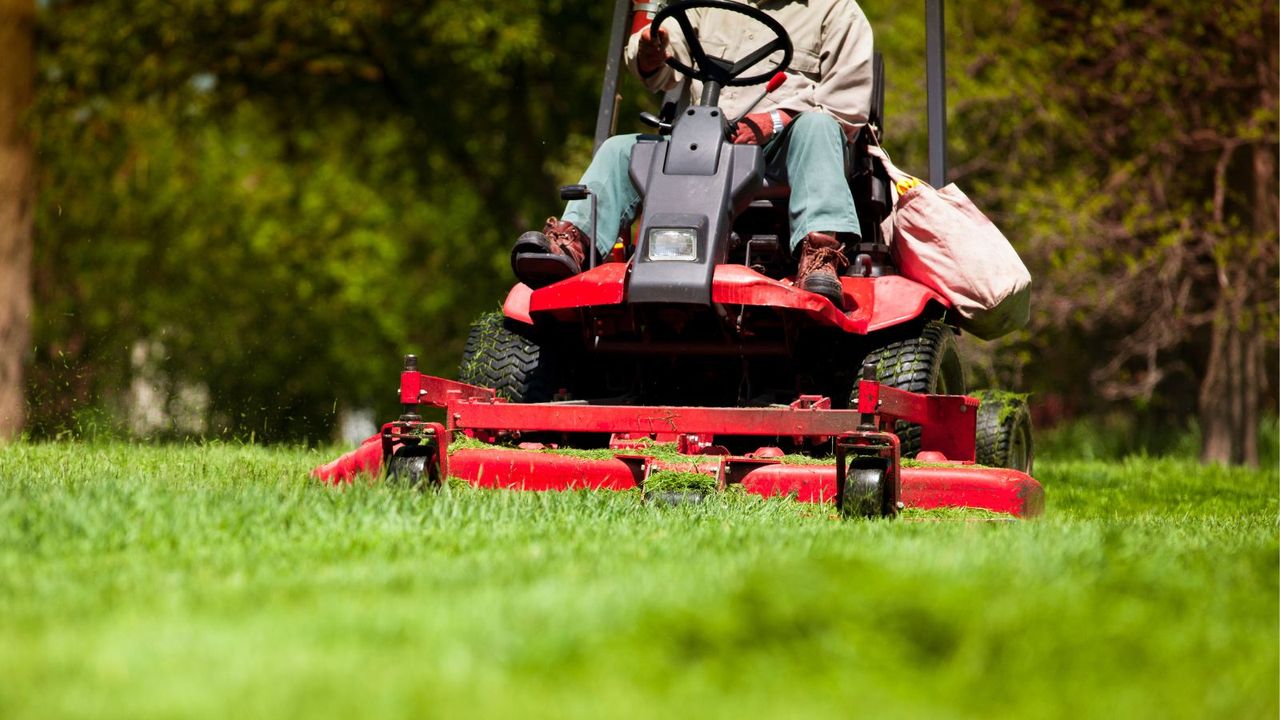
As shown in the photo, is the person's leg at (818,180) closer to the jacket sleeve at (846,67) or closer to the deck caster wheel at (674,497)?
the jacket sleeve at (846,67)

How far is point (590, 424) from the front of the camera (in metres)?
5.09

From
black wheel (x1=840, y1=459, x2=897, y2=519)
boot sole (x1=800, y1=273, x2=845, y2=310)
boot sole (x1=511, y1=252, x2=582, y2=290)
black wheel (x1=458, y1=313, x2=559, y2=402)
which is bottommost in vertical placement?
black wheel (x1=840, y1=459, x2=897, y2=519)

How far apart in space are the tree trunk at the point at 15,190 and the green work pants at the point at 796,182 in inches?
340

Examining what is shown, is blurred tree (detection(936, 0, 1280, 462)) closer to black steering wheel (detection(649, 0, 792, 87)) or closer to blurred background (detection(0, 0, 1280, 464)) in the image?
blurred background (detection(0, 0, 1280, 464))

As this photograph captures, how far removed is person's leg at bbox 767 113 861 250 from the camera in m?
5.45

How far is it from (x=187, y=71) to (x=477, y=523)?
13479mm

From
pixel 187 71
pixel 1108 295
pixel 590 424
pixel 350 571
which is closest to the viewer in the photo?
pixel 350 571

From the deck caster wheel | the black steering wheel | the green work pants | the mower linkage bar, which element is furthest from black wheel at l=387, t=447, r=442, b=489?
the black steering wheel

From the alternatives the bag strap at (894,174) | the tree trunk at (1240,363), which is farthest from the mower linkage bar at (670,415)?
the tree trunk at (1240,363)

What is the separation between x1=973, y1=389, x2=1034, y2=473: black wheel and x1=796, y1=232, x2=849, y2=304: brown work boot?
116 cm

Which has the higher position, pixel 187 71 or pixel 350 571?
pixel 187 71

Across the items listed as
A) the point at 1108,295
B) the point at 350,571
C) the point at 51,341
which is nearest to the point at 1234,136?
the point at 1108,295

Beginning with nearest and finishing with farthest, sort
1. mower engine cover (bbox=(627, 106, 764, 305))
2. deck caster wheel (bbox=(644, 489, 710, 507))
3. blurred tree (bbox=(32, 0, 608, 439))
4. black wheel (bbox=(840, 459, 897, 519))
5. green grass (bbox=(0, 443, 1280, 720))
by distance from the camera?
green grass (bbox=(0, 443, 1280, 720)) → black wheel (bbox=(840, 459, 897, 519)) → deck caster wheel (bbox=(644, 489, 710, 507)) → mower engine cover (bbox=(627, 106, 764, 305)) → blurred tree (bbox=(32, 0, 608, 439))

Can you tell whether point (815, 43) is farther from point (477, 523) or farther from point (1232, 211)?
point (1232, 211)
